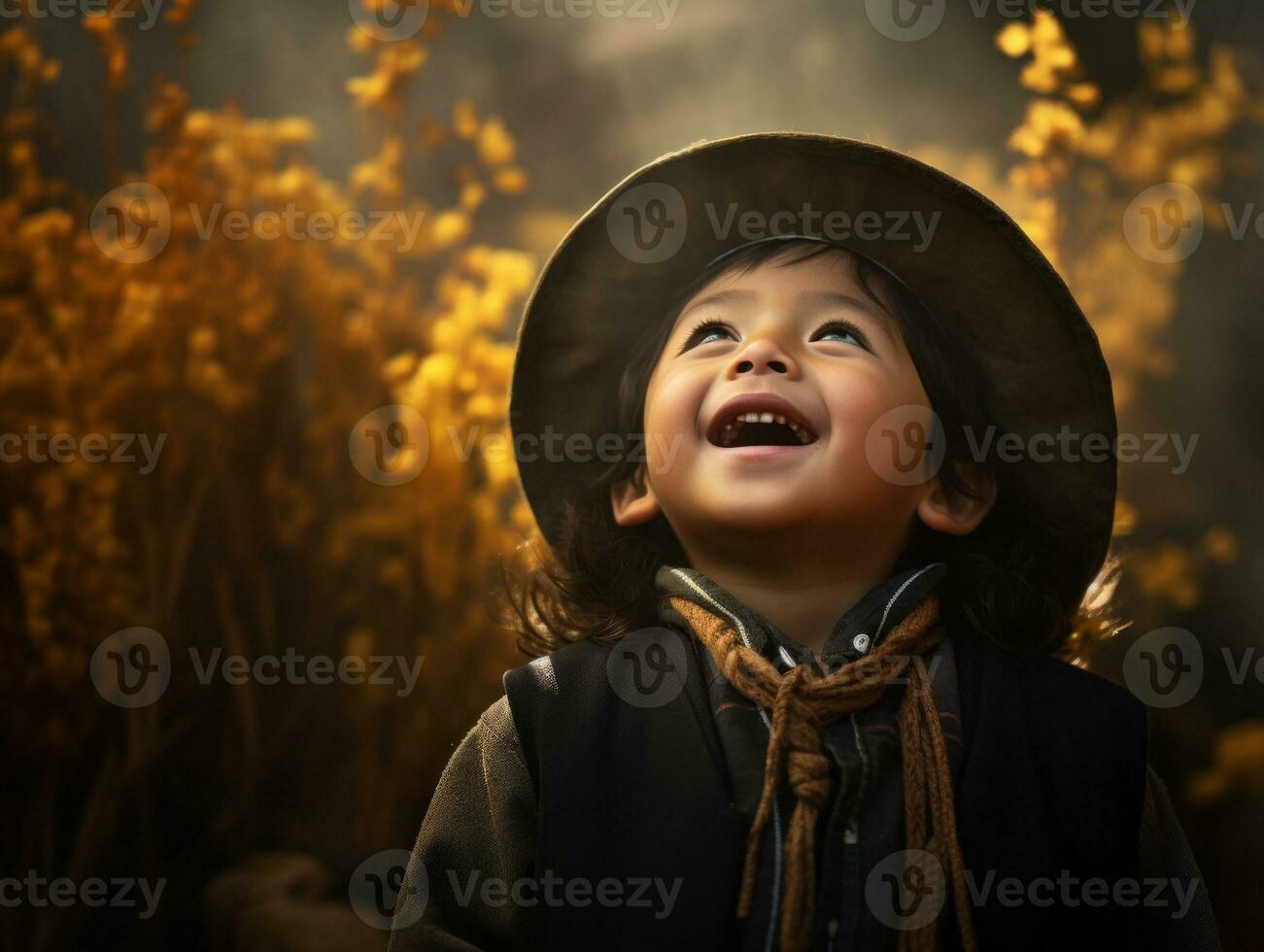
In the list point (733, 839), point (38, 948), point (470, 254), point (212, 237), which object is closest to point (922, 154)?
point (470, 254)

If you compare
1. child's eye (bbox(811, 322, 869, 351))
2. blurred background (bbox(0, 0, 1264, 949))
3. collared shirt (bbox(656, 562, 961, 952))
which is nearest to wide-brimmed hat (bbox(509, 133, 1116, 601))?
child's eye (bbox(811, 322, 869, 351))

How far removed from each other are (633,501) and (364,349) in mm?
911

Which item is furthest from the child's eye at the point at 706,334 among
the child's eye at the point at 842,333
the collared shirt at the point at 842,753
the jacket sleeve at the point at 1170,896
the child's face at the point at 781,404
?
the jacket sleeve at the point at 1170,896

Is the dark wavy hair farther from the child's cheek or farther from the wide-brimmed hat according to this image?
the child's cheek

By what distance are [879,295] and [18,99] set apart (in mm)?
1647

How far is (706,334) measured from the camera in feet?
4.61

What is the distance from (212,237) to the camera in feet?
7.12

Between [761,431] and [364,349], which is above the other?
[364,349]

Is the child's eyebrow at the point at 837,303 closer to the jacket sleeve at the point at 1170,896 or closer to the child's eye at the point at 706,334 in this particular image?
the child's eye at the point at 706,334

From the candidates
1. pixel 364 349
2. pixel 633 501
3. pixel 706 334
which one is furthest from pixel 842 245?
pixel 364 349

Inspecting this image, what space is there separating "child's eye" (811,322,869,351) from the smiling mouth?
11 centimetres

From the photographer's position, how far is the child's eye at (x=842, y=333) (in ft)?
4.45

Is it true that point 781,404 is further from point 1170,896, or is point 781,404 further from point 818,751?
point 1170,896

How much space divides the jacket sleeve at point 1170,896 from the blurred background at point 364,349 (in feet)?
2.59
